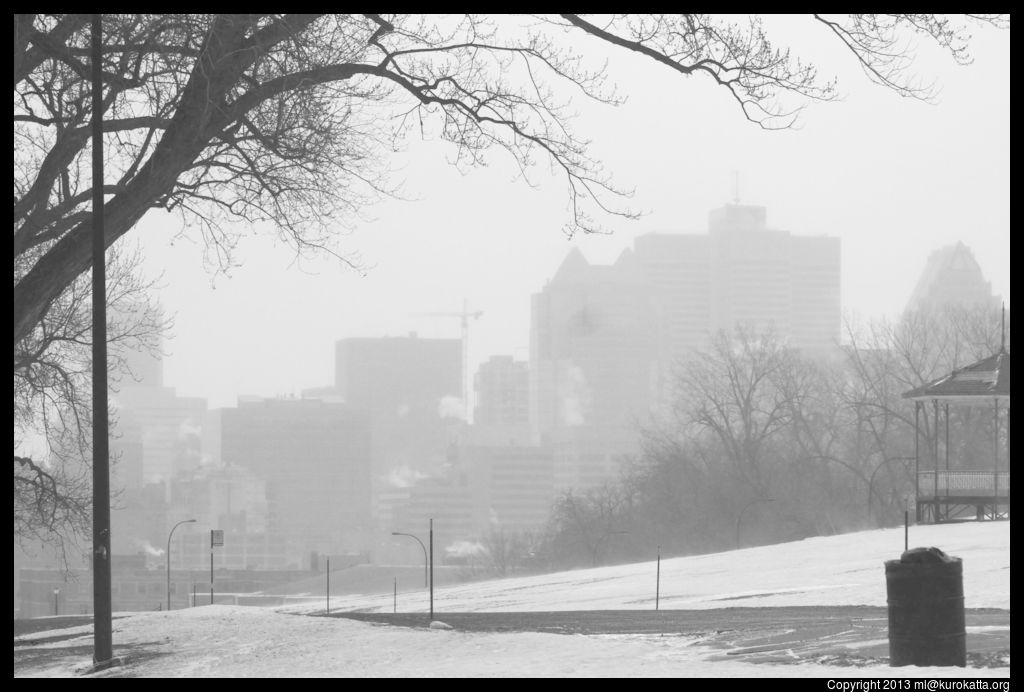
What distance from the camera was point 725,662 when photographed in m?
12.7

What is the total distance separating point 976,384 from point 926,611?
31.0 meters

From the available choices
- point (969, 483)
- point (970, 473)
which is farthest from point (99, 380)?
point (970, 473)

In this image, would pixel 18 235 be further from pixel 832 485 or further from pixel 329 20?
pixel 832 485

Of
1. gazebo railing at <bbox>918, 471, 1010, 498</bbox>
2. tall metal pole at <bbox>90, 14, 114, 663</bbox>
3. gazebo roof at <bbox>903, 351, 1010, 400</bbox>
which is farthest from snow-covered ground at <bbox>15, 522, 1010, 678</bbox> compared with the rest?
gazebo railing at <bbox>918, 471, 1010, 498</bbox>

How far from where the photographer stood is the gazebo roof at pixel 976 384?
4062 cm

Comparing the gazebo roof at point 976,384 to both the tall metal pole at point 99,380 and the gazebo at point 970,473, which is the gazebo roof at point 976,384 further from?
the tall metal pole at point 99,380

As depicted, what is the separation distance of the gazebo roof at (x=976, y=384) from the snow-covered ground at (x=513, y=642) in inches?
404

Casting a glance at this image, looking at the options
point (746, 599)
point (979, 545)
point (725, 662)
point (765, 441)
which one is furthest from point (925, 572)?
point (765, 441)

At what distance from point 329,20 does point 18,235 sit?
4.09 metres

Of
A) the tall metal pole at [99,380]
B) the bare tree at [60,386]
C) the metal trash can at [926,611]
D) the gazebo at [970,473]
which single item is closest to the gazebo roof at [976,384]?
the gazebo at [970,473]

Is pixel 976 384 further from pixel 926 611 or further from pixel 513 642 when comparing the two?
pixel 926 611

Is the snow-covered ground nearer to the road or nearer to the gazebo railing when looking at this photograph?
the road

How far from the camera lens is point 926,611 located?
11602mm
